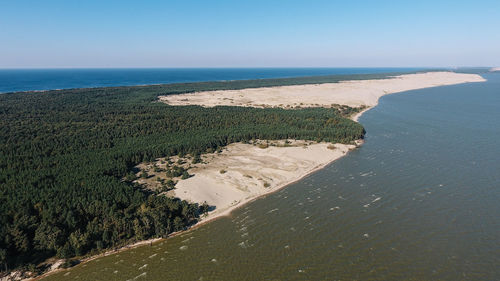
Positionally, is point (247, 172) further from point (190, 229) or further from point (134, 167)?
point (134, 167)

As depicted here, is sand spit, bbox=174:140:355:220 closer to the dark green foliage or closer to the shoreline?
the shoreline

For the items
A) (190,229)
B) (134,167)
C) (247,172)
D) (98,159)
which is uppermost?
(98,159)

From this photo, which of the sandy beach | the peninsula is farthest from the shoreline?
the peninsula

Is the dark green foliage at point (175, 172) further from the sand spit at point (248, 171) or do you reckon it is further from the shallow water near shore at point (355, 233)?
the shallow water near shore at point (355, 233)

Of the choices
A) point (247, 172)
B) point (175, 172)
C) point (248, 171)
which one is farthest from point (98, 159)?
point (248, 171)

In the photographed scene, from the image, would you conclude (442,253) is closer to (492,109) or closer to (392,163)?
(392,163)

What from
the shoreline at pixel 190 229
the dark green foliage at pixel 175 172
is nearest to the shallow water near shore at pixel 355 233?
the shoreline at pixel 190 229

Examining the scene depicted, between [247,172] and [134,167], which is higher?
[134,167]
